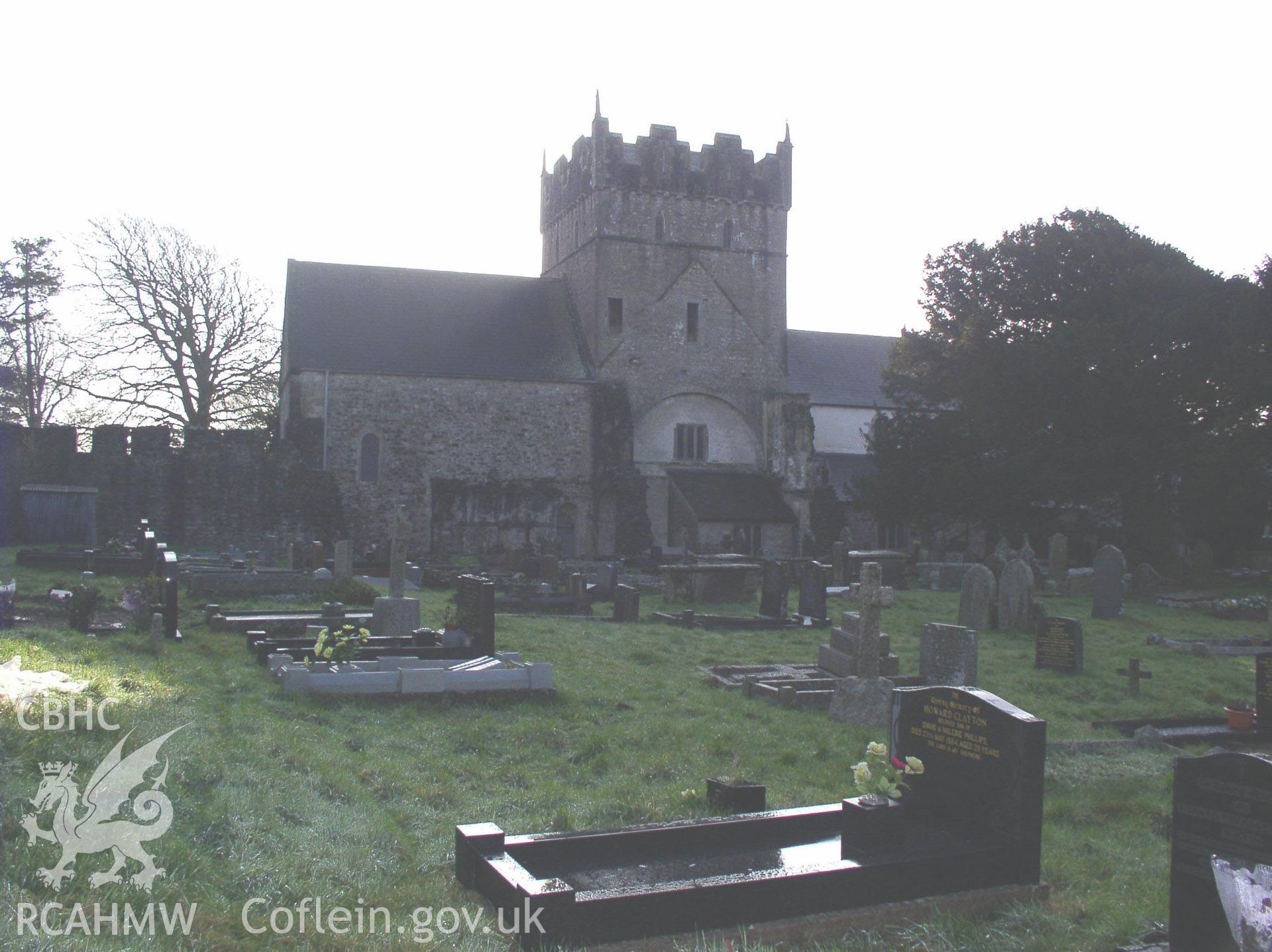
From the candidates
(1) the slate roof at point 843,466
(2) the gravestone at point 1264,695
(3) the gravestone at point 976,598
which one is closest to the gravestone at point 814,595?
(3) the gravestone at point 976,598

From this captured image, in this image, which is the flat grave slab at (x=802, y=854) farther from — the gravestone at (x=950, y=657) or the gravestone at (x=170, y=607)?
the gravestone at (x=170, y=607)

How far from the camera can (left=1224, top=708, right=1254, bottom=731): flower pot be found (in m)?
9.95

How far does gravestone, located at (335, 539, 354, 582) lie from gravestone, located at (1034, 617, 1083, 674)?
12.6 meters

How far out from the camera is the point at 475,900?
5012 millimetres

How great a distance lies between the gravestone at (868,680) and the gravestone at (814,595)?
25.2 ft

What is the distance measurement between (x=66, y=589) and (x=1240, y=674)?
56.1 ft

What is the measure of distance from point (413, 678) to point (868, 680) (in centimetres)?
440

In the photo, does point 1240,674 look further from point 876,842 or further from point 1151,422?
point 1151,422

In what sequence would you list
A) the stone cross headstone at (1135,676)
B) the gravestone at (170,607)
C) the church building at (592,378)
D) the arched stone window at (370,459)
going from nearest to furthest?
1. the stone cross headstone at (1135,676)
2. the gravestone at (170,607)
3. the arched stone window at (370,459)
4. the church building at (592,378)

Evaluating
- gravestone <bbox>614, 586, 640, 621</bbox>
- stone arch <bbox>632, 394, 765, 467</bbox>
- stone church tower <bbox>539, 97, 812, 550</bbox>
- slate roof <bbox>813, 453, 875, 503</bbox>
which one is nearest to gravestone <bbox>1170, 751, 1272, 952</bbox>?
gravestone <bbox>614, 586, 640, 621</bbox>

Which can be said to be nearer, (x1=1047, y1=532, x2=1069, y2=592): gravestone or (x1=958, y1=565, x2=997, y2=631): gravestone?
(x1=958, y1=565, x2=997, y2=631): gravestone

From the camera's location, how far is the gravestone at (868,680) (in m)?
10.0

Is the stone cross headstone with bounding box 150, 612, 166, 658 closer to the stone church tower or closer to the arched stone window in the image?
the arched stone window

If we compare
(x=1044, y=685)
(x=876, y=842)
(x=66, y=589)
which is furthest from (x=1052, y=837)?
(x=66, y=589)
